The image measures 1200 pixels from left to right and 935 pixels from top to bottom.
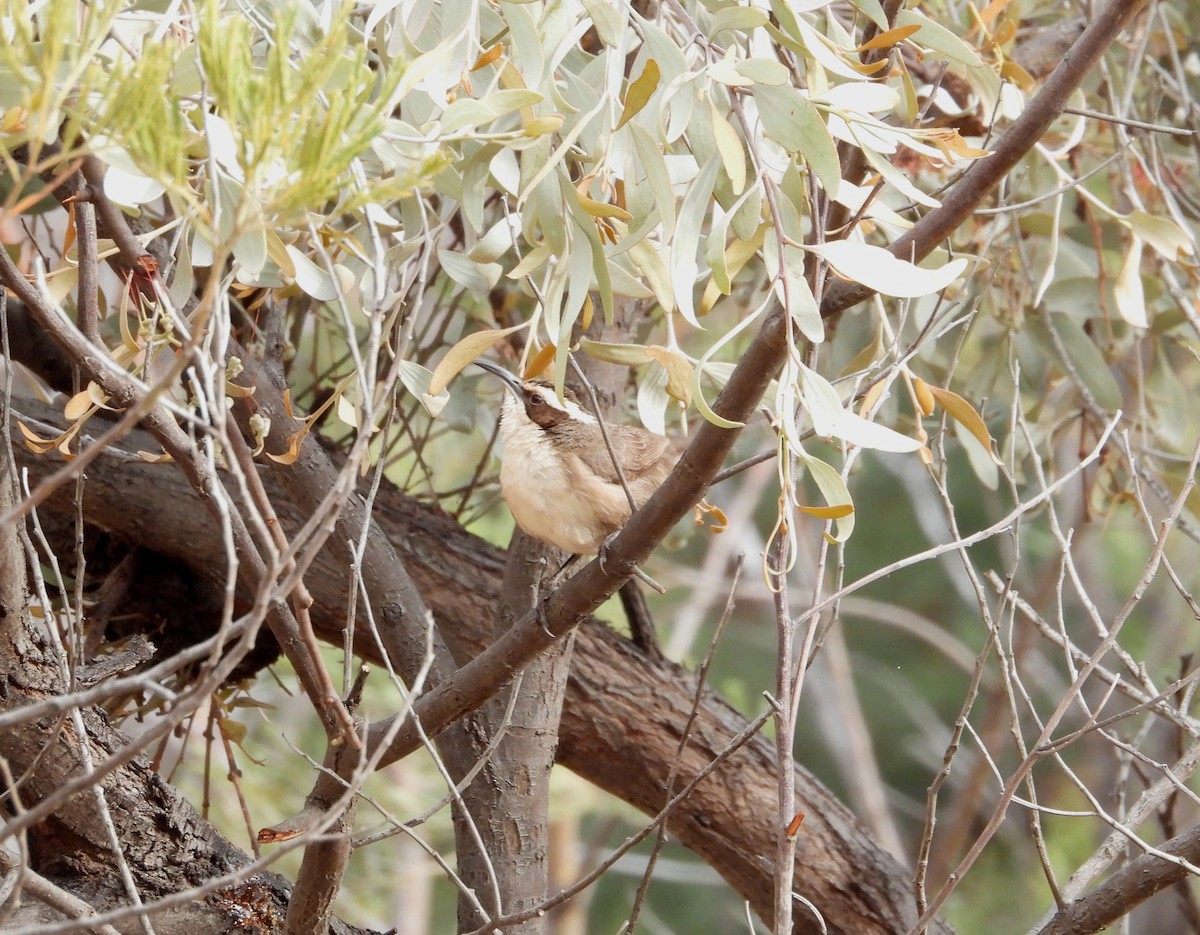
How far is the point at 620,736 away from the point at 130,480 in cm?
124

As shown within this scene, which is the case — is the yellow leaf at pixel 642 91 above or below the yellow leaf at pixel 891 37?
below

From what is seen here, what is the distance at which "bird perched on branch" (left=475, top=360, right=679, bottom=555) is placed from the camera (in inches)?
98.2

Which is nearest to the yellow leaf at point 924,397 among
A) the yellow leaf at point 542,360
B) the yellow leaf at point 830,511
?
the yellow leaf at point 830,511

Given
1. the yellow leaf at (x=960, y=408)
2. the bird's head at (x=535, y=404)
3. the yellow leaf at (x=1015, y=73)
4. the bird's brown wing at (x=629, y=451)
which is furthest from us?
the bird's head at (x=535, y=404)

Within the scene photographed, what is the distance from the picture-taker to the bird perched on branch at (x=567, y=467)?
8.18 feet

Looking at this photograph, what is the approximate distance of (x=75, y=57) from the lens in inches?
39.7

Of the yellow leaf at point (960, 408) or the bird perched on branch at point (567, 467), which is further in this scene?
the bird perched on branch at point (567, 467)

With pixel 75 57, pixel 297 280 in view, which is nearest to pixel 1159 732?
pixel 297 280

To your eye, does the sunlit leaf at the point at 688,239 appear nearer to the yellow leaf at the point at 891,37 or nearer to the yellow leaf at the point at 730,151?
the yellow leaf at the point at 730,151

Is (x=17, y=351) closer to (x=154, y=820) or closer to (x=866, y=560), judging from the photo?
(x=154, y=820)

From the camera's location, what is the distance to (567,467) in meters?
2.56

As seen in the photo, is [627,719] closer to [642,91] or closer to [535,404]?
[535,404]

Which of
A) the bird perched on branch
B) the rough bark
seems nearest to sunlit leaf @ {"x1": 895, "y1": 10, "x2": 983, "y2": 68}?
the bird perched on branch

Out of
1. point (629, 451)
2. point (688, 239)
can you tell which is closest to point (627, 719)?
point (629, 451)
